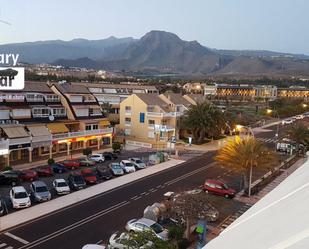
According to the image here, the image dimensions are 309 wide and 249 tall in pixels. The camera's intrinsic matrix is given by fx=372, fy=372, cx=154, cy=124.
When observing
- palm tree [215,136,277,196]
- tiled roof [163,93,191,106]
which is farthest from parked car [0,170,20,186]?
tiled roof [163,93,191,106]

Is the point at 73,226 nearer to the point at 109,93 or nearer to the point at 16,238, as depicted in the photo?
the point at 16,238

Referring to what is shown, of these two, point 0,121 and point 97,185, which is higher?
point 0,121

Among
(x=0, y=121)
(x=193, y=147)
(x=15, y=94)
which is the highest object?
(x=15, y=94)

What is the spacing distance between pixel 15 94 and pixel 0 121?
4152 millimetres

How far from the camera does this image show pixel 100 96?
87.3 m

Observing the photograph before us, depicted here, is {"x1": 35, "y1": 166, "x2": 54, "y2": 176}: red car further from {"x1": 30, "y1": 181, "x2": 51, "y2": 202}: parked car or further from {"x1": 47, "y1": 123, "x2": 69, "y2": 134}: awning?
{"x1": 47, "y1": 123, "x2": 69, "y2": 134}: awning

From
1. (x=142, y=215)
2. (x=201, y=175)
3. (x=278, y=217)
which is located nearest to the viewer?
(x=278, y=217)

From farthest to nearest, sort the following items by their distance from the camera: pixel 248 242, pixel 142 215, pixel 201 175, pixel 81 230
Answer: pixel 201 175 < pixel 142 215 < pixel 81 230 < pixel 248 242

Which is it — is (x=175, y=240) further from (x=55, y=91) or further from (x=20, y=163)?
(x=55, y=91)

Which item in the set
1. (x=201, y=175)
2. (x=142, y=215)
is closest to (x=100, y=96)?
(x=201, y=175)

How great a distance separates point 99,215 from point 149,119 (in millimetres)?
32972

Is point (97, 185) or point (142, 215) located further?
point (97, 185)

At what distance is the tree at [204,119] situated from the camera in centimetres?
5512

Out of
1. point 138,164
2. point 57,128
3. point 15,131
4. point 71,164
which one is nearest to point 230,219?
point 138,164
